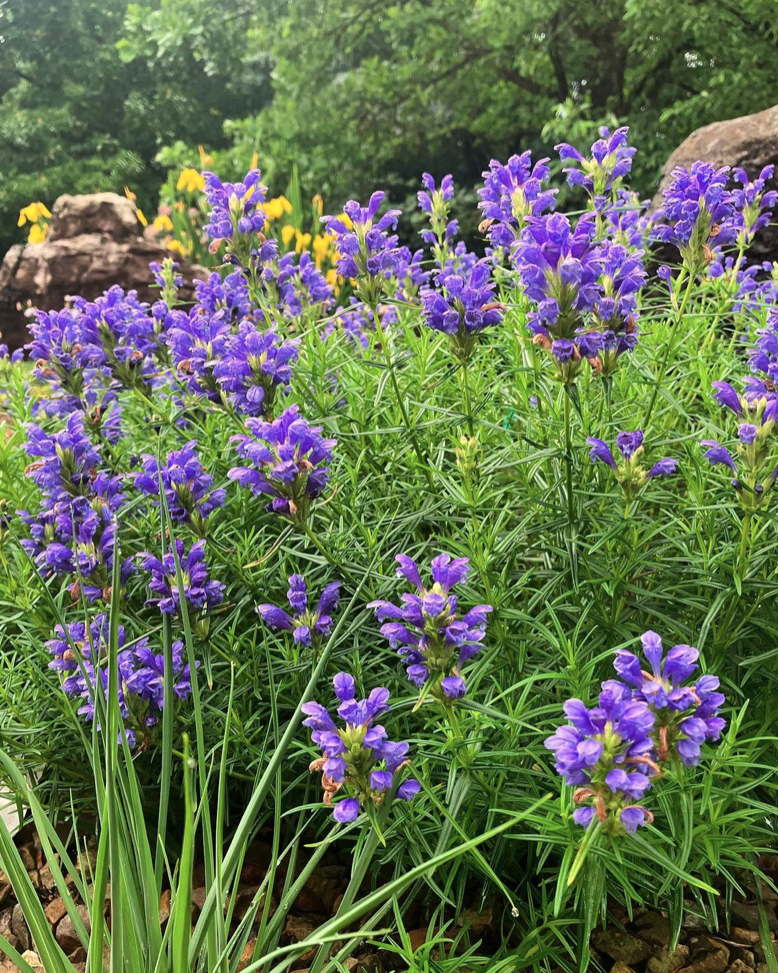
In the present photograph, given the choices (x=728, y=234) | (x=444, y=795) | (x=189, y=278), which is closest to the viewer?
(x=444, y=795)

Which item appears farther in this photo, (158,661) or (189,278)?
(189,278)

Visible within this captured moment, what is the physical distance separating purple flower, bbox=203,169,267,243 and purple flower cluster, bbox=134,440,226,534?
1.03 metres

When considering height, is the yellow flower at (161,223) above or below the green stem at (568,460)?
above

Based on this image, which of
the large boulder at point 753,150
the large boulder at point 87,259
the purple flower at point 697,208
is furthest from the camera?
the large boulder at point 87,259

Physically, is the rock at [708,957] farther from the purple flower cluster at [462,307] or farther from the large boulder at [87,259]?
the large boulder at [87,259]

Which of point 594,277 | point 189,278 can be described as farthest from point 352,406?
point 189,278

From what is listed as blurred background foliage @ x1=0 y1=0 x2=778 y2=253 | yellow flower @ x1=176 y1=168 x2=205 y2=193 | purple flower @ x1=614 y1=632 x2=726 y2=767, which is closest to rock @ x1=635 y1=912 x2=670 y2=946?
purple flower @ x1=614 y1=632 x2=726 y2=767

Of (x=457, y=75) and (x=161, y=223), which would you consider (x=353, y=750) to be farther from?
(x=457, y=75)

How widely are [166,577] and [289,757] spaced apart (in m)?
0.68

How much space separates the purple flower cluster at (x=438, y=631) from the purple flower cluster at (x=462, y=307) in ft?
2.75

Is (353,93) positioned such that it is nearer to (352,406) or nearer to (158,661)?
(352,406)

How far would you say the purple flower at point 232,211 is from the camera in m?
2.87

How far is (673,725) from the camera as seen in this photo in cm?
142

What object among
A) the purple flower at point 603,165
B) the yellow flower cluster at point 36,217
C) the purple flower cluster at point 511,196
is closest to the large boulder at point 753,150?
the purple flower at point 603,165
